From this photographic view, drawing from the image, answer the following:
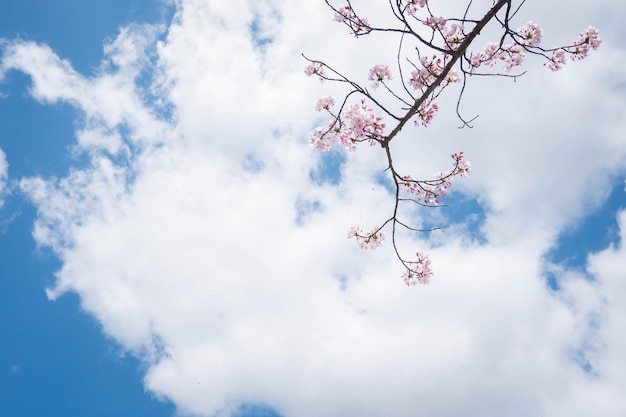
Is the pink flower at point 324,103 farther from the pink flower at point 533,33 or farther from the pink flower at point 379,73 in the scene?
the pink flower at point 533,33

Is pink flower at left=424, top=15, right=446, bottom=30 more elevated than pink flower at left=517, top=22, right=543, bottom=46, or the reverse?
pink flower at left=517, top=22, right=543, bottom=46

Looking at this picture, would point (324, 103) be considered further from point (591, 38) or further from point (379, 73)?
point (591, 38)

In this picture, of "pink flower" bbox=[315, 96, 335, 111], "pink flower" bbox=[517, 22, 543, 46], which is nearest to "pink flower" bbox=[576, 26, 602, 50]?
"pink flower" bbox=[517, 22, 543, 46]

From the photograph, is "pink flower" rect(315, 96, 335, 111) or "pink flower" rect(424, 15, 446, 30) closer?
"pink flower" rect(424, 15, 446, 30)

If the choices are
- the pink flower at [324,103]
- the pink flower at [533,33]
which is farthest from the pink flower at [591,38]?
the pink flower at [324,103]

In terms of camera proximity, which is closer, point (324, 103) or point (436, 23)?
point (436, 23)

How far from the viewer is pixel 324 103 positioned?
7.26 meters

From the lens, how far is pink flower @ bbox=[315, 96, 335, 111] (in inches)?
284

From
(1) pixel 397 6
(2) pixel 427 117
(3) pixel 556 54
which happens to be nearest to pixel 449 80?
→ (2) pixel 427 117

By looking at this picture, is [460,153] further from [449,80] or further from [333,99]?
[333,99]

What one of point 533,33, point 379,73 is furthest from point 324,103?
point 533,33

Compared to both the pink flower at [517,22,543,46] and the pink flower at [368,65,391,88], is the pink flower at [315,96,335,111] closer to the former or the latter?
the pink flower at [368,65,391,88]

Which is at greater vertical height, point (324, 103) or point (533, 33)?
point (533, 33)

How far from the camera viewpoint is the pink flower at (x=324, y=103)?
7207 mm
